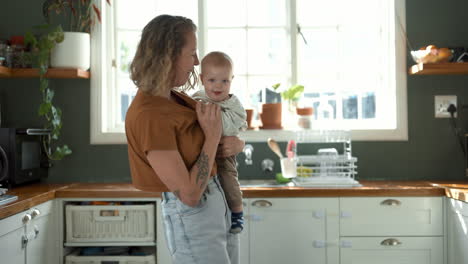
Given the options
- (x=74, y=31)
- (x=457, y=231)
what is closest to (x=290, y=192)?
(x=457, y=231)

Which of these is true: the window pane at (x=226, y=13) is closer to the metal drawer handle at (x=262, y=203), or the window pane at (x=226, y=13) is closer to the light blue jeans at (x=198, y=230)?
the metal drawer handle at (x=262, y=203)

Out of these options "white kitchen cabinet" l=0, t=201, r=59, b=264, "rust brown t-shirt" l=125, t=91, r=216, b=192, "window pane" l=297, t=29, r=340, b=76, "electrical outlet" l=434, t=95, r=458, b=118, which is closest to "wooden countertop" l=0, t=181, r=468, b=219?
"white kitchen cabinet" l=0, t=201, r=59, b=264

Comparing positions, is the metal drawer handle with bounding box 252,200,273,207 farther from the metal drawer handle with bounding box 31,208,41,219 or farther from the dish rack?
the metal drawer handle with bounding box 31,208,41,219

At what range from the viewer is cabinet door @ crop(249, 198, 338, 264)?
9.70 ft

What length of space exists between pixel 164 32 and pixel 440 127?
262 centimetres

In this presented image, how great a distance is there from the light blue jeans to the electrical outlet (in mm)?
2444

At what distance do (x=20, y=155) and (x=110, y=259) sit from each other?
2.76ft

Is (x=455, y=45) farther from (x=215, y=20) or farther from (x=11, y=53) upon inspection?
(x=11, y=53)

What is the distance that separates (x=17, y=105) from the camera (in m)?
3.60

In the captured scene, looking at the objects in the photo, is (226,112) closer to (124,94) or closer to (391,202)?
(391,202)

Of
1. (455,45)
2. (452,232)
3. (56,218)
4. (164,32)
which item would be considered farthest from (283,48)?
(164,32)

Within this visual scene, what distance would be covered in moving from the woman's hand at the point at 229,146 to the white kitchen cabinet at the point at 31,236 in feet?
3.88

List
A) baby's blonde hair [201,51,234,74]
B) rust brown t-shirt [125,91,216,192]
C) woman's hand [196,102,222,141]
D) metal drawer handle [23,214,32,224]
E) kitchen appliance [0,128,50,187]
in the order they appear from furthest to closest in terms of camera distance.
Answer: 1. kitchen appliance [0,128,50,187]
2. metal drawer handle [23,214,32,224]
3. baby's blonde hair [201,51,234,74]
4. woman's hand [196,102,222,141]
5. rust brown t-shirt [125,91,216,192]

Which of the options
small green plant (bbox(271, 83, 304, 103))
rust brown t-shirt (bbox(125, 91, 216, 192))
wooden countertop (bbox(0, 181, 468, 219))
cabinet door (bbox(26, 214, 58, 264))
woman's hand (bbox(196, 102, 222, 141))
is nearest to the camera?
rust brown t-shirt (bbox(125, 91, 216, 192))
